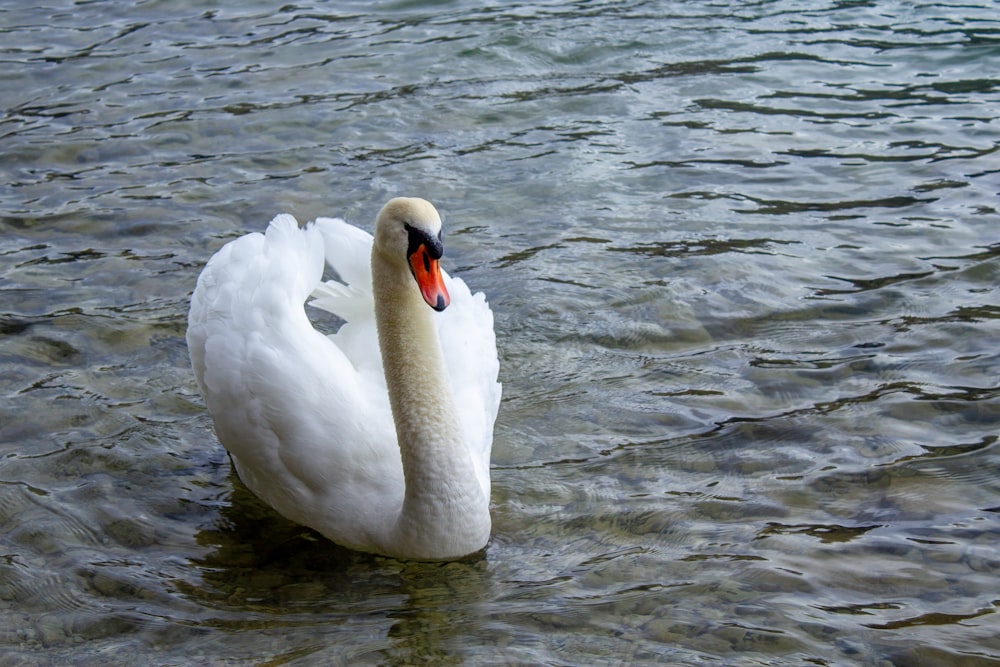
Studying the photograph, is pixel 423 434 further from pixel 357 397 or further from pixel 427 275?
pixel 427 275

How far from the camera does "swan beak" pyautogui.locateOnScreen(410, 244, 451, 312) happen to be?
4.56m

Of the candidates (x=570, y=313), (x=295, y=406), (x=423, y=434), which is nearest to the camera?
(x=423, y=434)

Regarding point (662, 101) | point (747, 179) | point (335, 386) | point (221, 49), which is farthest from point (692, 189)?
point (221, 49)

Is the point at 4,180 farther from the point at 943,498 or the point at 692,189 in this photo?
the point at 943,498

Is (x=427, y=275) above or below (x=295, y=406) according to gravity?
above

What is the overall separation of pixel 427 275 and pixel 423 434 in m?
0.59

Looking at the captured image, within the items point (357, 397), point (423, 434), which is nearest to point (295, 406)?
point (357, 397)

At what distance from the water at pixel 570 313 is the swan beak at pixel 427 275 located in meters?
1.08

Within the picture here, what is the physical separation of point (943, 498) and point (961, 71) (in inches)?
236

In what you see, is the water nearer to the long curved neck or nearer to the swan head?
the long curved neck

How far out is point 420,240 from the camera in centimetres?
457

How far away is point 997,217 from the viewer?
785cm

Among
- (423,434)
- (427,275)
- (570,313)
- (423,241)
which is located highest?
(423,241)

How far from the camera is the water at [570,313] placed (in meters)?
4.60
